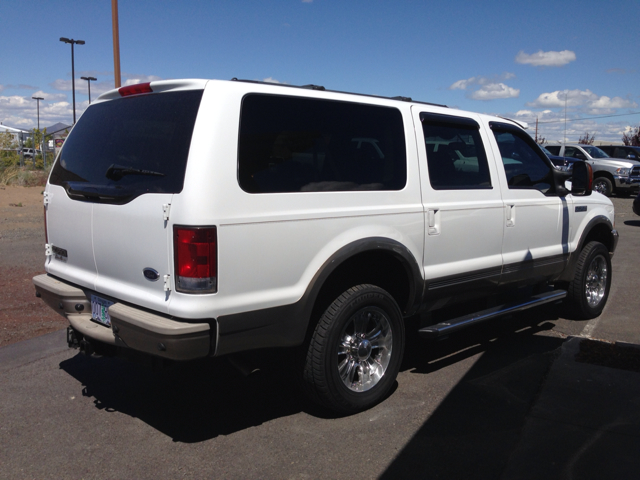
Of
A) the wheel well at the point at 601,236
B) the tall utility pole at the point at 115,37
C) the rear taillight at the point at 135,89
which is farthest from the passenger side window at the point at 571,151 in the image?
the rear taillight at the point at 135,89

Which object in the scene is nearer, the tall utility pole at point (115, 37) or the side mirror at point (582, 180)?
the side mirror at point (582, 180)

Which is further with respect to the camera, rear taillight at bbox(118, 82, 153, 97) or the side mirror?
the side mirror

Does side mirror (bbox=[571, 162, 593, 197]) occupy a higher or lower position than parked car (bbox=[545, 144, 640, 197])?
lower

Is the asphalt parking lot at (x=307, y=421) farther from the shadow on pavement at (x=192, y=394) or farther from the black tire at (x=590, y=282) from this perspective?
the black tire at (x=590, y=282)

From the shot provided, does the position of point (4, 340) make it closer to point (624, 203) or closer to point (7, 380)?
point (7, 380)

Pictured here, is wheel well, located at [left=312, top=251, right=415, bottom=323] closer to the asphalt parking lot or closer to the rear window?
the asphalt parking lot

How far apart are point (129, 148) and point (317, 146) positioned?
1.18m

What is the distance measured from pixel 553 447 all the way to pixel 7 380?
3.92 m

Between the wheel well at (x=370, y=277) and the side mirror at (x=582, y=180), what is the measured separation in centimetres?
252

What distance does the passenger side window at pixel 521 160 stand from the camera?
5254 millimetres

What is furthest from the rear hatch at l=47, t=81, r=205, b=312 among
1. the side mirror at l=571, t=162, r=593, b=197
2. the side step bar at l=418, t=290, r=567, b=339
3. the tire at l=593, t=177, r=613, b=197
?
the tire at l=593, t=177, r=613, b=197

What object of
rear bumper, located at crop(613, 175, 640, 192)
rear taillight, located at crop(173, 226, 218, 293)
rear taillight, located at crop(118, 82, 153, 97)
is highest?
rear taillight, located at crop(118, 82, 153, 97)

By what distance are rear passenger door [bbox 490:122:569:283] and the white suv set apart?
0.04m

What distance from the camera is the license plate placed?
3.69 metres
